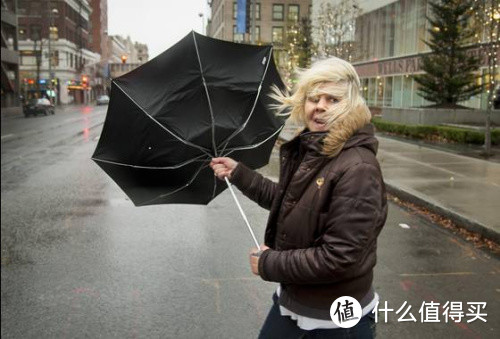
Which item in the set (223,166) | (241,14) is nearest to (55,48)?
(241,14)

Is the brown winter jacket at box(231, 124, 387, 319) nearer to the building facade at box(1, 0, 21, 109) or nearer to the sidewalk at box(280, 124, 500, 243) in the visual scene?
the sidewalk at box(280, 124, 500, 243)

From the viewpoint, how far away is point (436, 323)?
169 inches

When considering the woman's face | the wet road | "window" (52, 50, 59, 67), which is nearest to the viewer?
the woman's face

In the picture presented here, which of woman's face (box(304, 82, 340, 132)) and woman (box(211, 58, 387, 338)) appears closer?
woman (box(211, 58, 387, 338))

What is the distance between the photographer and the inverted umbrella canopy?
266cm

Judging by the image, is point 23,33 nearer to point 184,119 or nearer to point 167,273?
point 167,273

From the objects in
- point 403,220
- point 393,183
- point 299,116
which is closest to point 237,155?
point 299,116

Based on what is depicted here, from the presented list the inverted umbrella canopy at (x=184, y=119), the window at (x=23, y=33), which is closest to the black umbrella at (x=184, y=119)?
the inverted umbrella canopy at (x=184, y=119)

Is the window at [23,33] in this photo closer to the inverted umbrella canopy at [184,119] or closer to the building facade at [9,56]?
the building facade at [9,56]

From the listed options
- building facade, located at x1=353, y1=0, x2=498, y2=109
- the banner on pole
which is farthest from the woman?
the banner on pole

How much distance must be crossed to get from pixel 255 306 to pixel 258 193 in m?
2.22

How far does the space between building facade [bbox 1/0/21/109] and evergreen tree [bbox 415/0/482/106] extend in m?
40.3

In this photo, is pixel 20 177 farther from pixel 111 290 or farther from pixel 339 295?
pixel 339 295

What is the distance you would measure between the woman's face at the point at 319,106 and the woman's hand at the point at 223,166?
1.98ft
